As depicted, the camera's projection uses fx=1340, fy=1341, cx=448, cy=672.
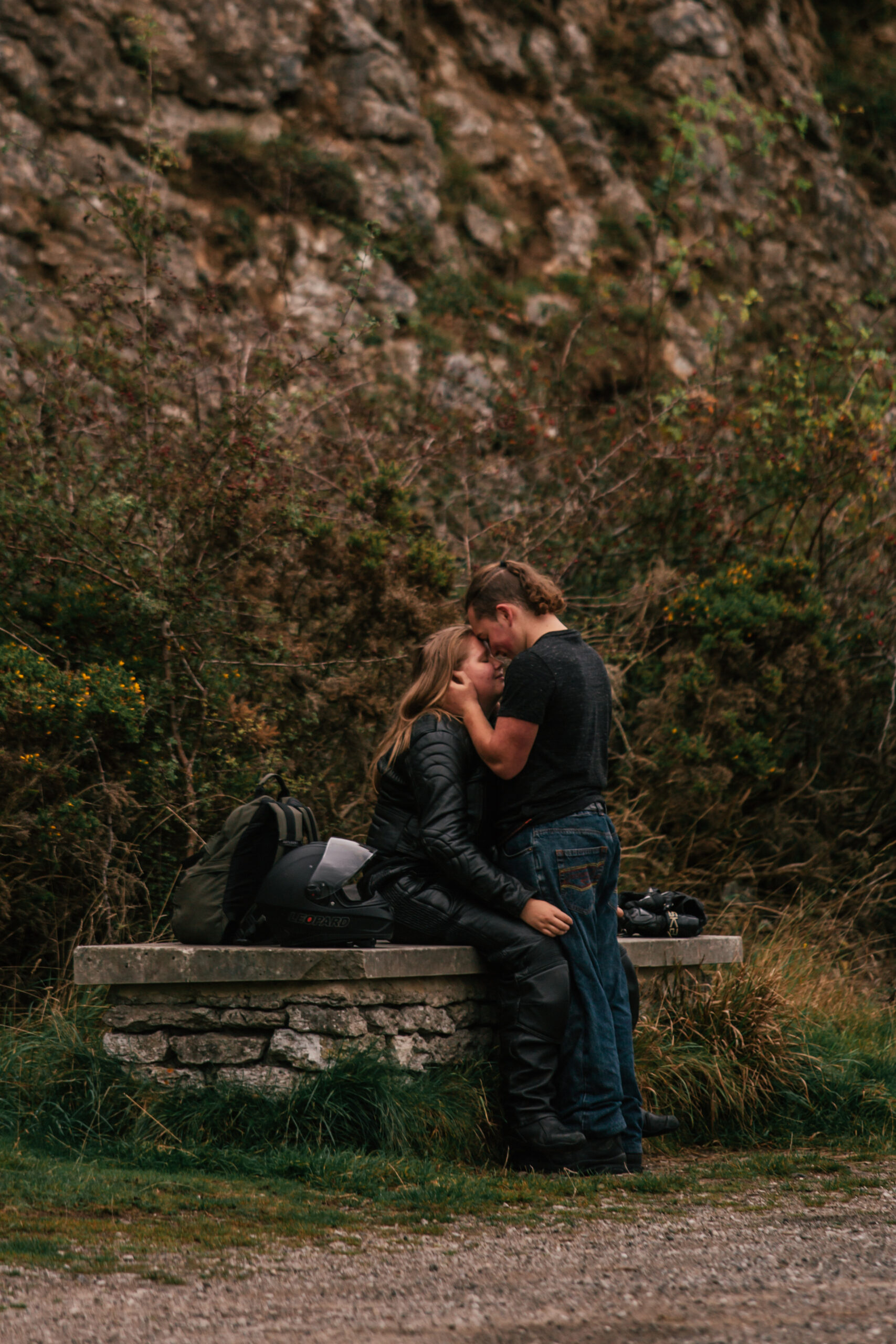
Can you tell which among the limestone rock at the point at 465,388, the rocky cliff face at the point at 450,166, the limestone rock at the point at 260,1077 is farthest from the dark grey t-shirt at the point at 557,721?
the limestone rock at the point at 465,388

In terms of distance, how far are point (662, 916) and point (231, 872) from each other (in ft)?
6.63

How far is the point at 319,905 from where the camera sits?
4734 mm

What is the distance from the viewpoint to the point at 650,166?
1695 centimetres

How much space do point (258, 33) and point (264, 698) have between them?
9.84 m

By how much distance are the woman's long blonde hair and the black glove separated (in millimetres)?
1400

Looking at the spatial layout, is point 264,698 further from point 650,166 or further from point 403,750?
point 650,166

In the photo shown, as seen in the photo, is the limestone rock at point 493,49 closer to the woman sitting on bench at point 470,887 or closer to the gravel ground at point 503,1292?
the woman sitting on bench at point 470,887

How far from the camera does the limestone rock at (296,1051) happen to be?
462 centimetres

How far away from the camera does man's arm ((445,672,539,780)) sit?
15.7ft

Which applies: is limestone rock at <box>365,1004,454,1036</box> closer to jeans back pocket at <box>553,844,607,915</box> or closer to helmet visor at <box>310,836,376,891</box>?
helmet visor at <box>310,836,376,891</box>

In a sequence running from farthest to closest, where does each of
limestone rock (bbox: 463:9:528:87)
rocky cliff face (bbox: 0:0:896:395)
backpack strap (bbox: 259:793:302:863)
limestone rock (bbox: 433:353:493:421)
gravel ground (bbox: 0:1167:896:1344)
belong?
limestone rock (bbox: 463:9:528:87) < rocky cliff face (bbox: 0:0:896:395) < limestone rock (bbox: 433:353:493:421) < backpack strap (bbox: 259:793:302:863) < gravel ground (bbox: 0:1167:896:1344)

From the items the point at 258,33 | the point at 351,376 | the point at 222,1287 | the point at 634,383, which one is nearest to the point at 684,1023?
the point at 222,1287

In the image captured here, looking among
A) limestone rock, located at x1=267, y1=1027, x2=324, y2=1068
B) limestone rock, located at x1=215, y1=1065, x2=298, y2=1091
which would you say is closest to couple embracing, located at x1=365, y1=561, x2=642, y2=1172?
limestone rock, located at x1=267, y1=1027, x2=324, y2=1068

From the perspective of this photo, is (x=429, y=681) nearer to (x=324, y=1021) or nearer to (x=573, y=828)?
(x=573, y=828)
